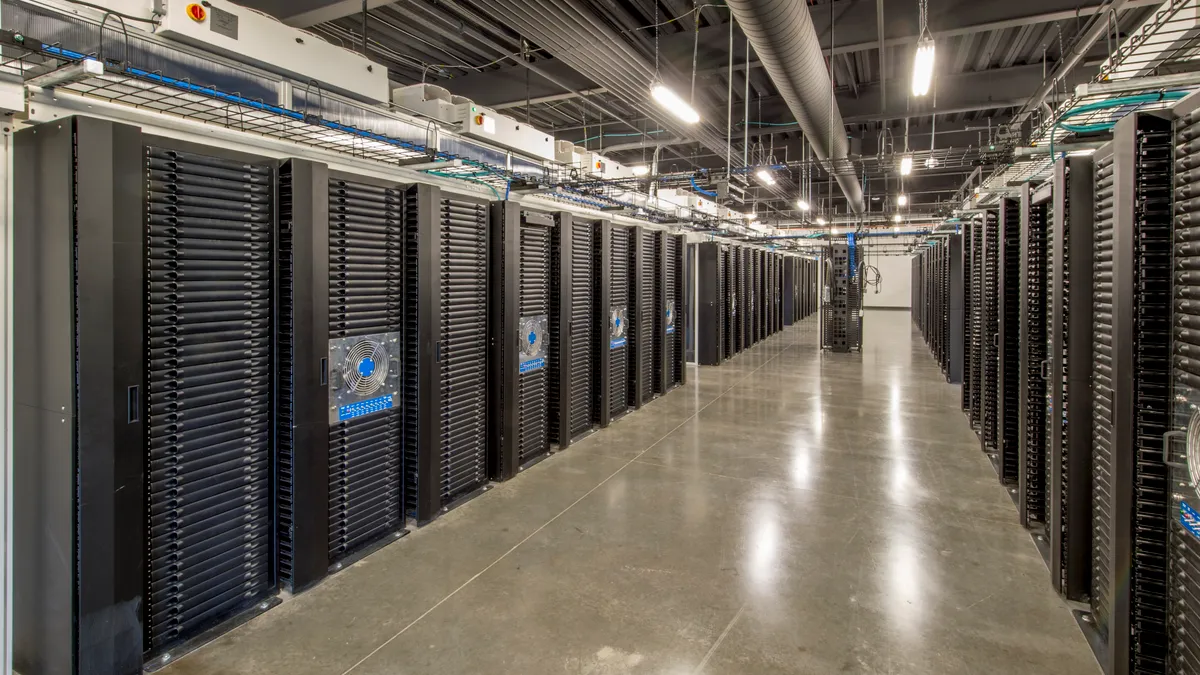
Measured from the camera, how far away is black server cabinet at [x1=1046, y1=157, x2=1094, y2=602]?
254cm

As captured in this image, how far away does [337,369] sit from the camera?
9.52ft

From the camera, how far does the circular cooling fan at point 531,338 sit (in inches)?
178

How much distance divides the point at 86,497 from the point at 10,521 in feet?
1.30

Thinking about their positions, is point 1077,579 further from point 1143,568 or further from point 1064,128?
point 1064,128

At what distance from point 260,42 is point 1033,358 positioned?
4357mm

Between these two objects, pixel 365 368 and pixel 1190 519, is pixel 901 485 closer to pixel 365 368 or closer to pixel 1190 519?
pixel 1190 519

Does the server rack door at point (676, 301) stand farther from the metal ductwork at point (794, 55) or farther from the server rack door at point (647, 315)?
the metal ductwork at point (794, 55)

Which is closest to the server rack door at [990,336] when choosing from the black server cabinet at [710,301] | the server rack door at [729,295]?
the black server cabinet at [710,301]

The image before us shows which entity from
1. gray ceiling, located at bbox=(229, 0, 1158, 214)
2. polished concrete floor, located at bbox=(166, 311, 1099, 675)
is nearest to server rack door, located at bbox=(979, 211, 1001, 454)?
polished concrete floor, located at bbox=(166, 311, 1099, 675)

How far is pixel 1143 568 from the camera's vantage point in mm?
1903

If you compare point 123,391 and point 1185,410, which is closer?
point 1185,410

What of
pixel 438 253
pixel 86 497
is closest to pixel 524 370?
pixel 438 253

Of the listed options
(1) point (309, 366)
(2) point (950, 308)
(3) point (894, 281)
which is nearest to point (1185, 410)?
(1) point (309, 366)

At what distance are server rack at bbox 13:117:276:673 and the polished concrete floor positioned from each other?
37 centimetres
